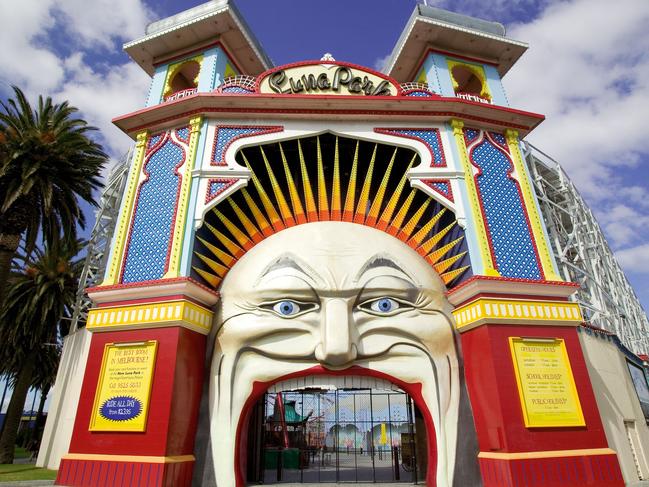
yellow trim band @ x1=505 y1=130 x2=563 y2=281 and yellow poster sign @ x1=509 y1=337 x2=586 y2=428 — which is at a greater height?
yellow trim band @ x1=505 y1=130 x2=563 y2=281

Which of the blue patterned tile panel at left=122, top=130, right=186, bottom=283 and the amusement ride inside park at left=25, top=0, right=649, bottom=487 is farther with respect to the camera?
the blue patterned tile panel at left=122, top=130, right=186, bottom=283

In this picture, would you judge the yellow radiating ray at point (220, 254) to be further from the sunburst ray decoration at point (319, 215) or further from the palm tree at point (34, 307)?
the palm tree at point (34, 307)

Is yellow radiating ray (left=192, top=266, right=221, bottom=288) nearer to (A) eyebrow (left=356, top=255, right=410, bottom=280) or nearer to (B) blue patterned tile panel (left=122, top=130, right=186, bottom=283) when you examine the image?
(B) blue patterned tile panel (left=122, top=130, right=186, bottom=283)

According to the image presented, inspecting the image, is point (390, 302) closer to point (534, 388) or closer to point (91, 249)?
point (534, 388)

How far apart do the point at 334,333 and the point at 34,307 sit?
56.8 feet

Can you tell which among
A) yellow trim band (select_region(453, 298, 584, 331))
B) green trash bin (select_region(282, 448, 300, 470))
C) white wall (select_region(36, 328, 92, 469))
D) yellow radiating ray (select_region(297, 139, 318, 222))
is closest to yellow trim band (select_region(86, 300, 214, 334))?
yellow radiating ray (select_region(297, 139, 318, 222))

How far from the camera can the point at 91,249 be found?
18594 mm

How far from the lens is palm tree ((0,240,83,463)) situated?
19656 millimetres

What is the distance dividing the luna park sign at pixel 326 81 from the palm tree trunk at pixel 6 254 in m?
9.98

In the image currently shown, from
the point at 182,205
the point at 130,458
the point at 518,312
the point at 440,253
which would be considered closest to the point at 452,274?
the point at 440,253

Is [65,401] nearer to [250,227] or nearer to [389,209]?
[250,227]

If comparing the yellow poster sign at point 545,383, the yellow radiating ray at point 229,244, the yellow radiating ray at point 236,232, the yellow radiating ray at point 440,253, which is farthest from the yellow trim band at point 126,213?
the yellow poster sign at point 545,383

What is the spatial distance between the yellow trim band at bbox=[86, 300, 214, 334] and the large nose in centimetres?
277

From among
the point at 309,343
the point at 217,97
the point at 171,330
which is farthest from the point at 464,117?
the point at 171,330
